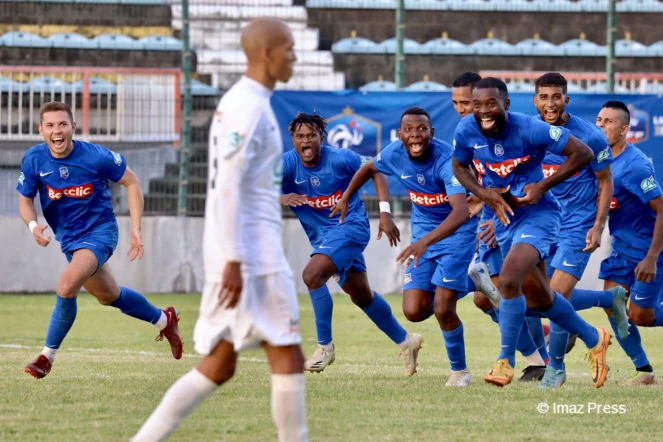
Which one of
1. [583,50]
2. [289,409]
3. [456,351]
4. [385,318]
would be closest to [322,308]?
[385,318]

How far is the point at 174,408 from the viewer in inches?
197

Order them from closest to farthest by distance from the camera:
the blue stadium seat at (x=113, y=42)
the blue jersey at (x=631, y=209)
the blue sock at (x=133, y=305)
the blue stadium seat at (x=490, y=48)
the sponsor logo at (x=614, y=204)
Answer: the blue jersey at (x=631, y=209) < the blue sock at (x=133, y=305) < the sponsor logo at (x=614, y=204) < the blue stadium seat at (x=113, y=42) < the blue stadium seat at (x=490, y=48)

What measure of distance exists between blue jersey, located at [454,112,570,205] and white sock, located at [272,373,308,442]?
3.42 meters

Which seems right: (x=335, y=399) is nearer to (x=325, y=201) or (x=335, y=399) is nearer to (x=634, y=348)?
(x=325, y=201)

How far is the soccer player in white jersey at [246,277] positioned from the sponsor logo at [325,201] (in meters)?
4.35

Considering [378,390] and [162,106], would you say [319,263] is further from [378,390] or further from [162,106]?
[162,106]

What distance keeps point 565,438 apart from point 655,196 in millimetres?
3357

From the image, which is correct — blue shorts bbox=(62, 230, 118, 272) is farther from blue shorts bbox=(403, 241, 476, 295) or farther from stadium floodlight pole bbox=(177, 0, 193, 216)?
stadium floodlight pole bbox=(177, 0, 193, 216)

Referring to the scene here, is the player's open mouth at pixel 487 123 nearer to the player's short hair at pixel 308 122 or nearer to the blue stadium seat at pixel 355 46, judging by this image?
the player's short hair at pixel 308 122

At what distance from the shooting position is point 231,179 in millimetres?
4875

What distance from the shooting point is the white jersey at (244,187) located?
4867 mm

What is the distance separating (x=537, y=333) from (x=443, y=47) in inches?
505

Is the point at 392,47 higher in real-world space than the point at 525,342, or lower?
higher

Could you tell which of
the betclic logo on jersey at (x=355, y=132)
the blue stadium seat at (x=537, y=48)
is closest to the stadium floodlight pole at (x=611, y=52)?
the betclic logo on jersey at (x=355, y=132)
